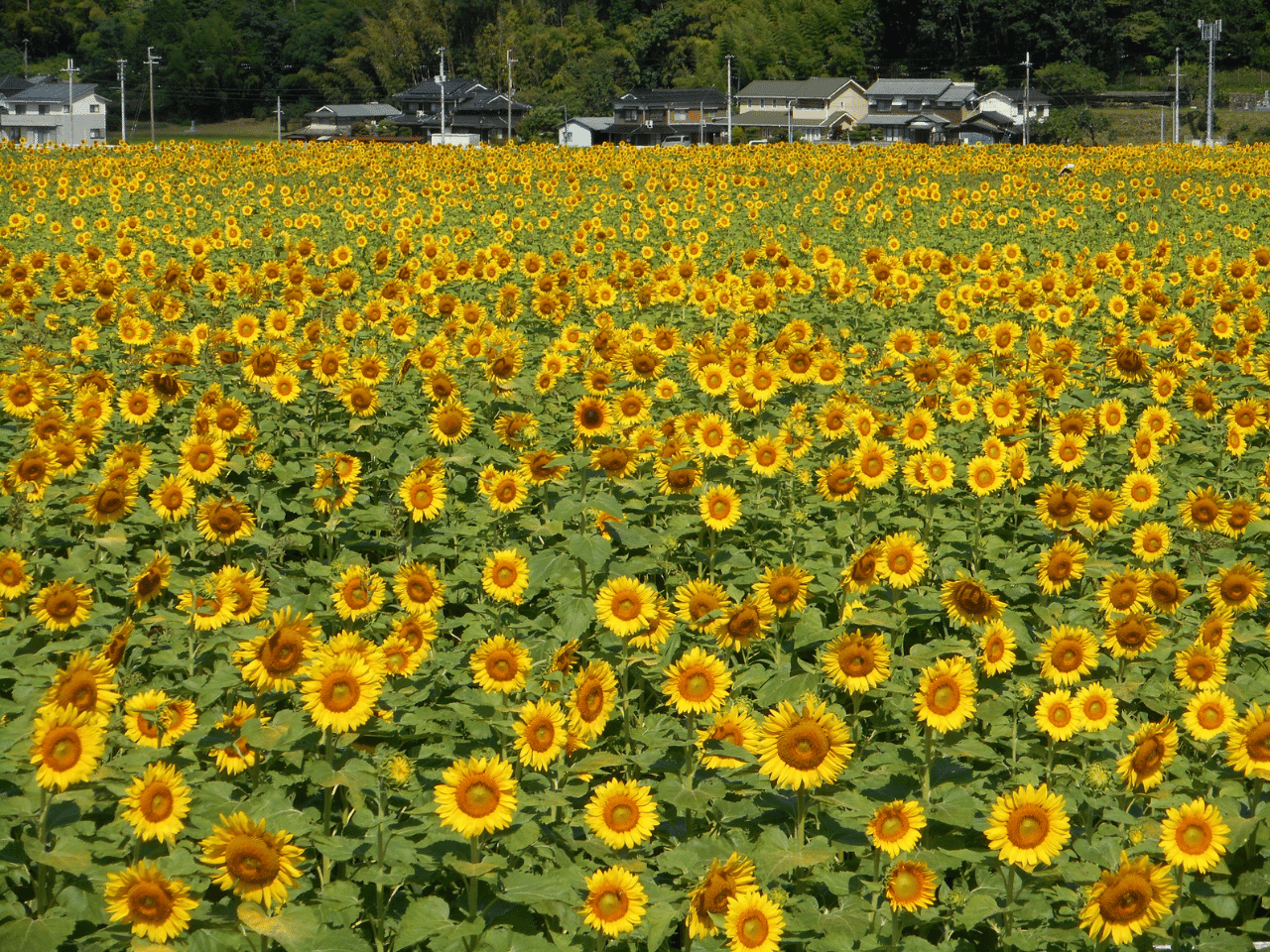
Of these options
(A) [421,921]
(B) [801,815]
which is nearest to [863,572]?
(B) [801,815]

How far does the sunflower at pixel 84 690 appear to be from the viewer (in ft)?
9.56

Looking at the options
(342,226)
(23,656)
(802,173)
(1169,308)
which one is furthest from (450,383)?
(802,173)

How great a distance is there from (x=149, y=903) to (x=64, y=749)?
0.50 m

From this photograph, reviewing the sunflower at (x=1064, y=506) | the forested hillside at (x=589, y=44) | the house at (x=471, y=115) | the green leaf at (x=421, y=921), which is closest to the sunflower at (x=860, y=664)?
the green leaf at (x=421, y=921)

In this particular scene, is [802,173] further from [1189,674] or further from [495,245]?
[1189,674]

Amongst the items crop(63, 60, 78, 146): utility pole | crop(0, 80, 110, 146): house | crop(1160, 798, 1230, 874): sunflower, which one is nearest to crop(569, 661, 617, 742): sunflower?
crop(1160, 798, 1230, 874): sunflower

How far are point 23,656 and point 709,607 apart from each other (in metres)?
2.19

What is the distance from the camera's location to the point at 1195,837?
2.97 metres

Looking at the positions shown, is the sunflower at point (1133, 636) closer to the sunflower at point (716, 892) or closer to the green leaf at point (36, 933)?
the sunflower at point (716, 892)

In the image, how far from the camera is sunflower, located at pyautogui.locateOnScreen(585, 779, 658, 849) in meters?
2.96

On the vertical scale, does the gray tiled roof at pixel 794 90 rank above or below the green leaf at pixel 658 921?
above

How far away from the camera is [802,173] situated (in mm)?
26516

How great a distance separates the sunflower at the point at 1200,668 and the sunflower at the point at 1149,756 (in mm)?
436

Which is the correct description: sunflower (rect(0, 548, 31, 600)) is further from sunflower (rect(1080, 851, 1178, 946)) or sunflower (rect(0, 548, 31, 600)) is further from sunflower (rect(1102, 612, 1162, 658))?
sunflower (rect(1102, 612, 1162, 658))
